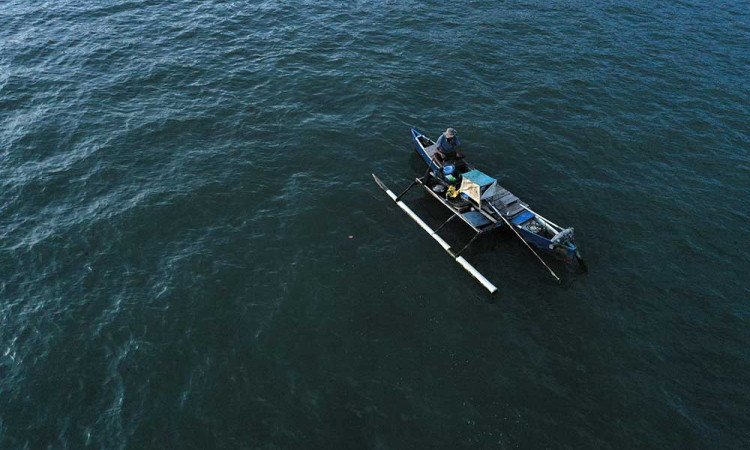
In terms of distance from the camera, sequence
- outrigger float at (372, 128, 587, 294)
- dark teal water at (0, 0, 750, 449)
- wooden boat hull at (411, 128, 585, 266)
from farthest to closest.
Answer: outrigger float at (372, 128, 587, 294)
wooden boat hull at (411, 128, 585, 266)
dark teal water at (0, 0, 750, 449)

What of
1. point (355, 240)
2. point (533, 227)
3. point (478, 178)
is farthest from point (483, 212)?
point (355, 240)

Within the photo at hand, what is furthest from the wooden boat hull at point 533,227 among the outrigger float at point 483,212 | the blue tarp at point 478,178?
the blue tarp at point 478,178

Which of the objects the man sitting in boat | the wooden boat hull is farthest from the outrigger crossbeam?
the man sitting in boat

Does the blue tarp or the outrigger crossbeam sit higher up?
the blue tarp

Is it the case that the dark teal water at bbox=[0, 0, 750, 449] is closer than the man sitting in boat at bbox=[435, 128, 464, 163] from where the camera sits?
Yes

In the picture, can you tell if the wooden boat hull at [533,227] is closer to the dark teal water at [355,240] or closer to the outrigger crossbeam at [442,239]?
the dark teal water at [355,240]

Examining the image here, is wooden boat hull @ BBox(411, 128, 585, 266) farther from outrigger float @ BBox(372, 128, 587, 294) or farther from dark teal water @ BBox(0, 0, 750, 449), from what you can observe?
dark teal water @ BBox(0, 0, 750, 449)
